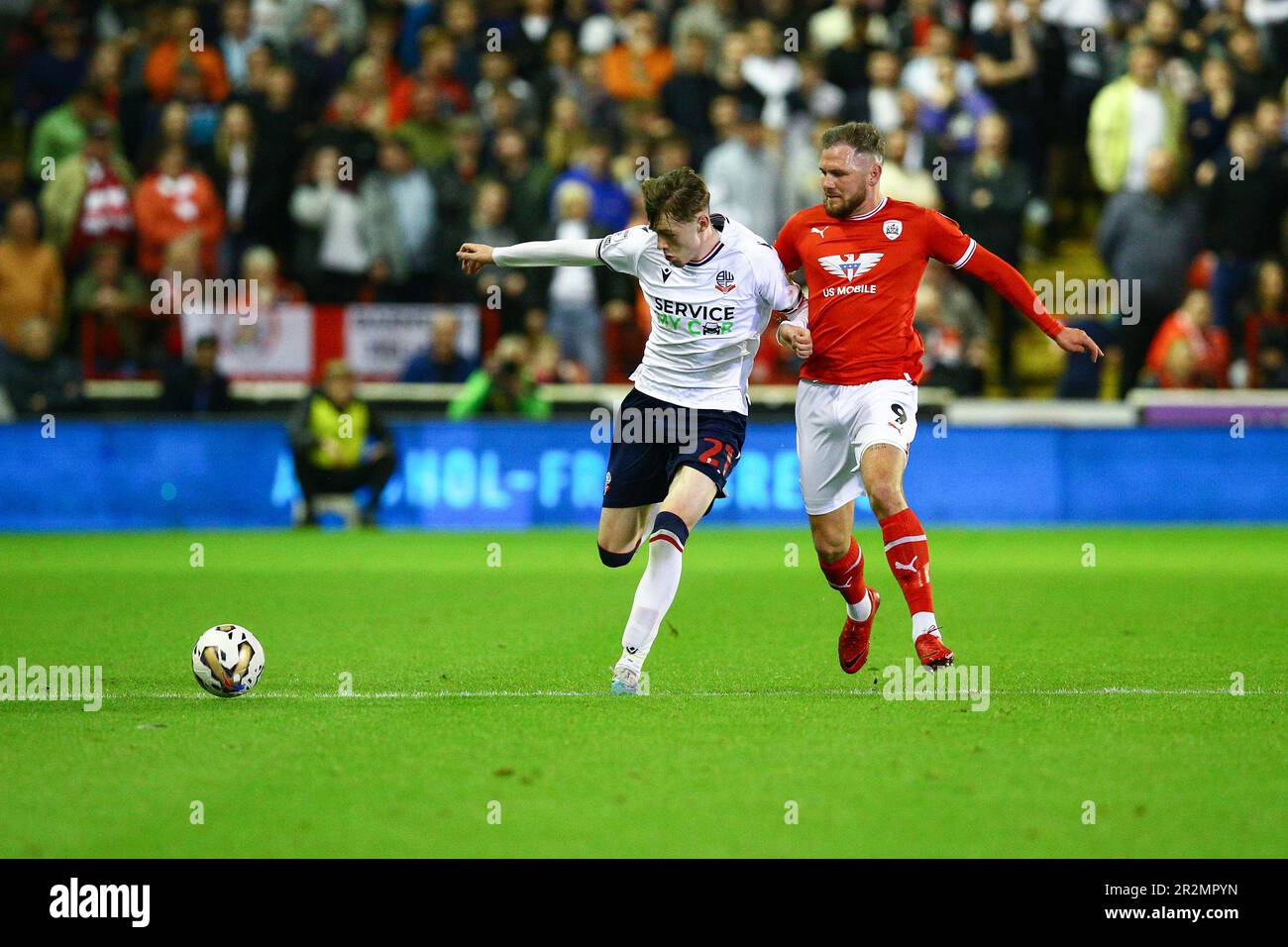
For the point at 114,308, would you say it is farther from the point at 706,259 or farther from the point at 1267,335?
the point at 706,259

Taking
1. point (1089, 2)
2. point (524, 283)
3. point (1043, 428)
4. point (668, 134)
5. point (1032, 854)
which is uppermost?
point (1089, 2)

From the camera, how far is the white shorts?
344 inches

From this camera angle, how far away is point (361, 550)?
15.9 meters

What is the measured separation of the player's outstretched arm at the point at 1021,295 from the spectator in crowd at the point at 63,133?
12560mm

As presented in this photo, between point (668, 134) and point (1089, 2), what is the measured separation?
16.7 ft

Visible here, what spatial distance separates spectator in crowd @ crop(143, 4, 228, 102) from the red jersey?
1212 cm

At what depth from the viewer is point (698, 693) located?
833 centimetres

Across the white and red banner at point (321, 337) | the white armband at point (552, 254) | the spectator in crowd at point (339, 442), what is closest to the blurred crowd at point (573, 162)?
the white and red banner at point (321, 337)

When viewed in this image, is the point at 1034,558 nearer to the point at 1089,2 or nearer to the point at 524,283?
the point at 524,283

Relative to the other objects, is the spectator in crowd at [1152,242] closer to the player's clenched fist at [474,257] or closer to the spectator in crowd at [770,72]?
the spectator in crowd at [770,72]

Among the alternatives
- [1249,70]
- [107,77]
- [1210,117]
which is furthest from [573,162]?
[1249,70]

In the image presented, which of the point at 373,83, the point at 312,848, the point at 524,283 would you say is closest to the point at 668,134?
the point at 524,283

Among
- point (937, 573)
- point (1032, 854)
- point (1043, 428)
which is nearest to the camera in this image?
point (1032, 854)

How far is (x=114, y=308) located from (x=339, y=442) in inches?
113
